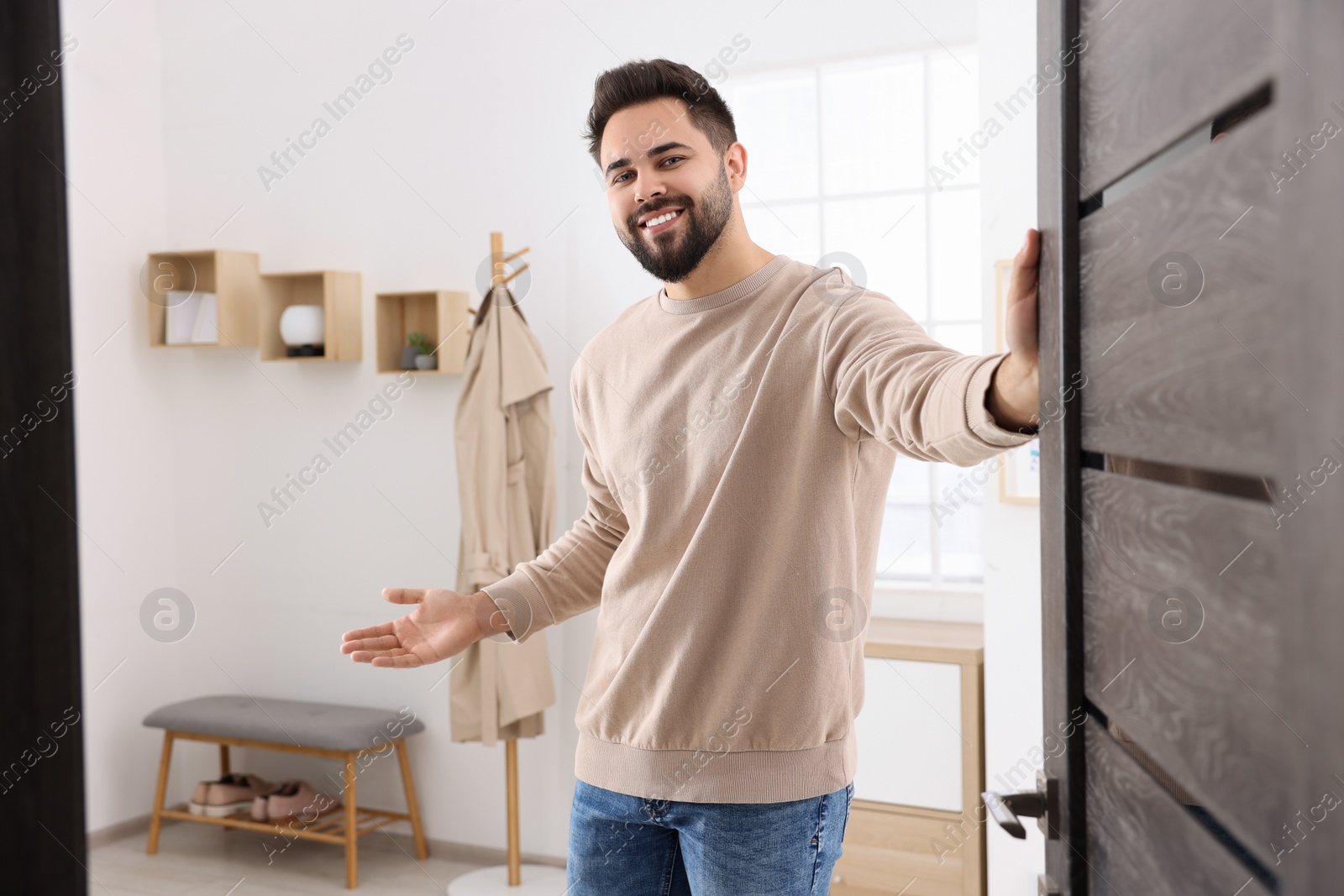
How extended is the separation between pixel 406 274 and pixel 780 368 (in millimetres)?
2608

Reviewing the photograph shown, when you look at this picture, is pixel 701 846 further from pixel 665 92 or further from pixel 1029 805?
pixel 665 92

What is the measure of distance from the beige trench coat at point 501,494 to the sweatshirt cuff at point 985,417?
7.52 ft

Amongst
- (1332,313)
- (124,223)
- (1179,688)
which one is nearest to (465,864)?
(124,223)

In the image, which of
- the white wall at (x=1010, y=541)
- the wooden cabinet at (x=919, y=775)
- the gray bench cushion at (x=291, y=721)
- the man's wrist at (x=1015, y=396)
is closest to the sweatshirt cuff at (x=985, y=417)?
the man's wrist at (x=1015, y=396)

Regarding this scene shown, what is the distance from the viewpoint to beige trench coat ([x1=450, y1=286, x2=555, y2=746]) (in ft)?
10.2

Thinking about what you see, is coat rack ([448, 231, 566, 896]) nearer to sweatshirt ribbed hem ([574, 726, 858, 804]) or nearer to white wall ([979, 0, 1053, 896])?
white wall ([979, 0, 1053, 896])

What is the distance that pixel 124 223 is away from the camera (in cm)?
394

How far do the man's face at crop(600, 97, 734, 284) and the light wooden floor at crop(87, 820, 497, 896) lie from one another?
254 centimetres

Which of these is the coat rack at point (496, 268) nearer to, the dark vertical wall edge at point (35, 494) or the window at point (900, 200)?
the window at point (900, 200)

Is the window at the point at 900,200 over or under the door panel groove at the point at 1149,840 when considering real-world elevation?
over

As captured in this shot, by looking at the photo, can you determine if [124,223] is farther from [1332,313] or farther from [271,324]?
[1332,313]

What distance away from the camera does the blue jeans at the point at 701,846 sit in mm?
1348

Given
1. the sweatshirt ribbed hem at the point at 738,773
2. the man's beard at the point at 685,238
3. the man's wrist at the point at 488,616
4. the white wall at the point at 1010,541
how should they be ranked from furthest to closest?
the white wall at the point at 1010,541 → the man's wrist at the point at 488,616 → the man's beard at the point at 685,238 → the sweatshirt ribbed hem at the point at 738,773

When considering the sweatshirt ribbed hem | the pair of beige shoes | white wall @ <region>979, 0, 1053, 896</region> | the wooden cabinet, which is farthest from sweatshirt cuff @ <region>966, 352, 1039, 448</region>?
the pair of beige shoes
